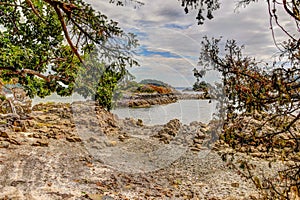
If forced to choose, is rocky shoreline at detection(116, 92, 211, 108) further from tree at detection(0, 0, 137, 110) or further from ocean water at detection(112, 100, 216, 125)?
tree at detection(0, 0, 137, 110)

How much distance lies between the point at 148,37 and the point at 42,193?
273 centimetres

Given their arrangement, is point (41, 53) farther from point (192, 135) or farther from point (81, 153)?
point (192, 135)

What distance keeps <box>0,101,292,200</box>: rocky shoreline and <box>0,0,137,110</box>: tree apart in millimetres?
1166

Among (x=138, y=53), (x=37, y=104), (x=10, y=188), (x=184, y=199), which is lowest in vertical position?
(x=184, y=199)

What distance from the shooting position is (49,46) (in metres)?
6.78

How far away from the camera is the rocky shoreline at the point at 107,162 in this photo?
3.83 m

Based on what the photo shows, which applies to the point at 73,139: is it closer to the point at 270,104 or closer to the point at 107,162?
the point at 107,162

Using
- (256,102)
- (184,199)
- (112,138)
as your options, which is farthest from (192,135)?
(256,102)

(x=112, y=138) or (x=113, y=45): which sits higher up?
(x=113, y=45)

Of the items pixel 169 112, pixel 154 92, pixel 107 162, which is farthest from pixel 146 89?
pixel 169 112

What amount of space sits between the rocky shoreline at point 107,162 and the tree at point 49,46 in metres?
1.17

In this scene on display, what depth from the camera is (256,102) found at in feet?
7.40

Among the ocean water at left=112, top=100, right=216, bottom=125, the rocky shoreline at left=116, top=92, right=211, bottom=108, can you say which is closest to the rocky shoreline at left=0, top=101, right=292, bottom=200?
the ocean water at left=112, top=100, right=216, bottom=125

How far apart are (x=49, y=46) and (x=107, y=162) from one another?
11.5 ft
